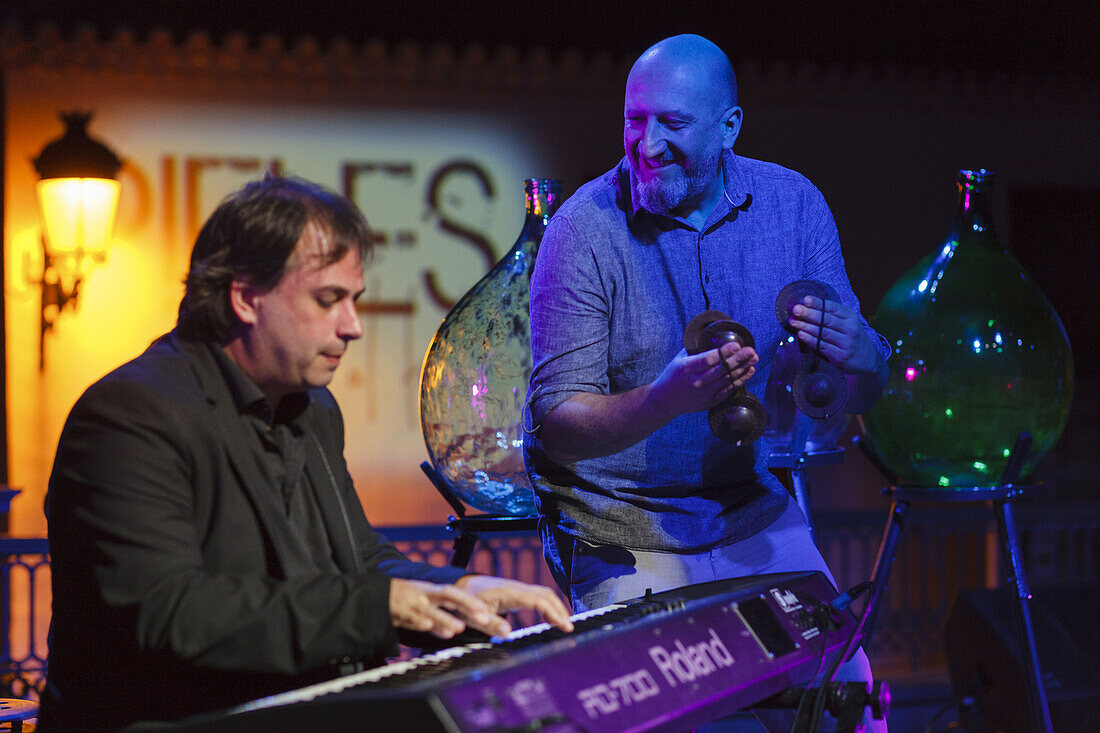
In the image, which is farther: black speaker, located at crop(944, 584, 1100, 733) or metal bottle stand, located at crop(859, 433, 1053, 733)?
black speaker, located at crop(944, 584, 1100, 733)

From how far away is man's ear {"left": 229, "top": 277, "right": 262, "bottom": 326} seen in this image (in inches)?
64.8

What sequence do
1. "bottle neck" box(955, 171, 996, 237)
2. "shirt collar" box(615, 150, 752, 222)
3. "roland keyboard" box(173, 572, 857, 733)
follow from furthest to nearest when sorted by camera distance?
"bottle neck" box(955, 171, 996, 237)
"shirt collar" box(615, 150, 752, 222)
"roland keyboard" box(173, 572, 857, 733)

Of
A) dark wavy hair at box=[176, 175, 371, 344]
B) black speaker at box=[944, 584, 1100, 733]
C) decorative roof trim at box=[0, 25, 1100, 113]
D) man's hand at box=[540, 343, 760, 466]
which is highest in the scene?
decorative roof trim at box=[0, 25, 1100, 113]

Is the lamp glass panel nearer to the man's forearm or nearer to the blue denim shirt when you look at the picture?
the blue denim shirt

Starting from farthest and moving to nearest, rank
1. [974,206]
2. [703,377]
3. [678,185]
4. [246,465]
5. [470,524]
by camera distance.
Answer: [974,206], [470,524], [678,185], [703,377], [246,465]

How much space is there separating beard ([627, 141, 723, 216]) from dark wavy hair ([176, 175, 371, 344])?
30.2 inches

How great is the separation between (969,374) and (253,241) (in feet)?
5.85

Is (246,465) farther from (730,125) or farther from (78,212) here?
(78,212)

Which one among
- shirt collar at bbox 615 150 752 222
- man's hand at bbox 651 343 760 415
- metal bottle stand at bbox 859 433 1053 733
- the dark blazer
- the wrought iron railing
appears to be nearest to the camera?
the dark blazer

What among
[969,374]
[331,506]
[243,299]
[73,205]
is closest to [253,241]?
[243,299]

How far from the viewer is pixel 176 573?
1453mm

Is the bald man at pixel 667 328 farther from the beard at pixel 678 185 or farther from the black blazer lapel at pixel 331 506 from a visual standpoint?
the black blazer lapel at pixel 331 506

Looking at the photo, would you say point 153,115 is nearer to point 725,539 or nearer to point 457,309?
point 457,309

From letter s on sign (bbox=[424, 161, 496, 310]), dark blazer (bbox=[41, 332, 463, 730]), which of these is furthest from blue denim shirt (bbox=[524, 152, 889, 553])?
letter s on sign (bbox=[424, 161, 496, 310])
